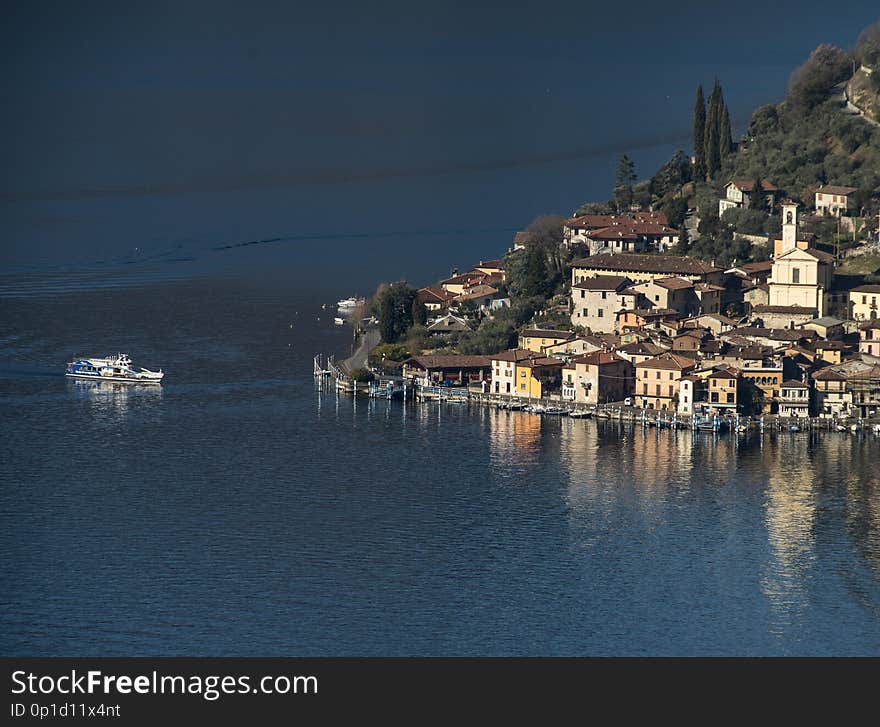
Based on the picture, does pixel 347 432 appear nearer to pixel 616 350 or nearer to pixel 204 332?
pixel 616 350

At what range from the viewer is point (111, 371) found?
24.9 metres

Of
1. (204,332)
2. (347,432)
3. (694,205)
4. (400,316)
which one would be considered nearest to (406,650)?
(347,432)

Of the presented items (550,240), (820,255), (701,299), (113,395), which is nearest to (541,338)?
(701,299)

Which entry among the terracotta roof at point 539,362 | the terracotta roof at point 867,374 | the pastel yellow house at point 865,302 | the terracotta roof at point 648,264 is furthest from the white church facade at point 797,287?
the terracotta roof at point 539,362

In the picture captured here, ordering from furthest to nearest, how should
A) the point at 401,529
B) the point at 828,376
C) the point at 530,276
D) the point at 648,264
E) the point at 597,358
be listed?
the point at 530,276 < the point at 648,264 < the point at 597,358 < the point at 828,376 < the point at 401,529

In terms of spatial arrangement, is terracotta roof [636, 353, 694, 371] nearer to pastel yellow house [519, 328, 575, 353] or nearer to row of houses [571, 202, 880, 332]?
pastel yellow house [519, 328, 575, 353]

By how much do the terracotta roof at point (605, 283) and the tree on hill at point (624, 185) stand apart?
516 cm

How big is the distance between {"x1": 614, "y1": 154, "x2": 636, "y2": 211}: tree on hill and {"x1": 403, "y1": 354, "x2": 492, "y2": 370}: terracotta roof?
748cm

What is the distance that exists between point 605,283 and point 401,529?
31.5 feet

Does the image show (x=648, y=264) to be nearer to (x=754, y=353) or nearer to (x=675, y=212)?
(x=675, y=212)

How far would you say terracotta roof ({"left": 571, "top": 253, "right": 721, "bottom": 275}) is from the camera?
26.6m

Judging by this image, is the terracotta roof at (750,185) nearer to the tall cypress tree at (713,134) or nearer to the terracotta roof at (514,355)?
the tall cypress tree at (713,134)

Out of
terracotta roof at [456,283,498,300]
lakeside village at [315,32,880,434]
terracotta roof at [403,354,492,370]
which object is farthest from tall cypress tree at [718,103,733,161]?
terracotta roof at [403,354,492,370]
